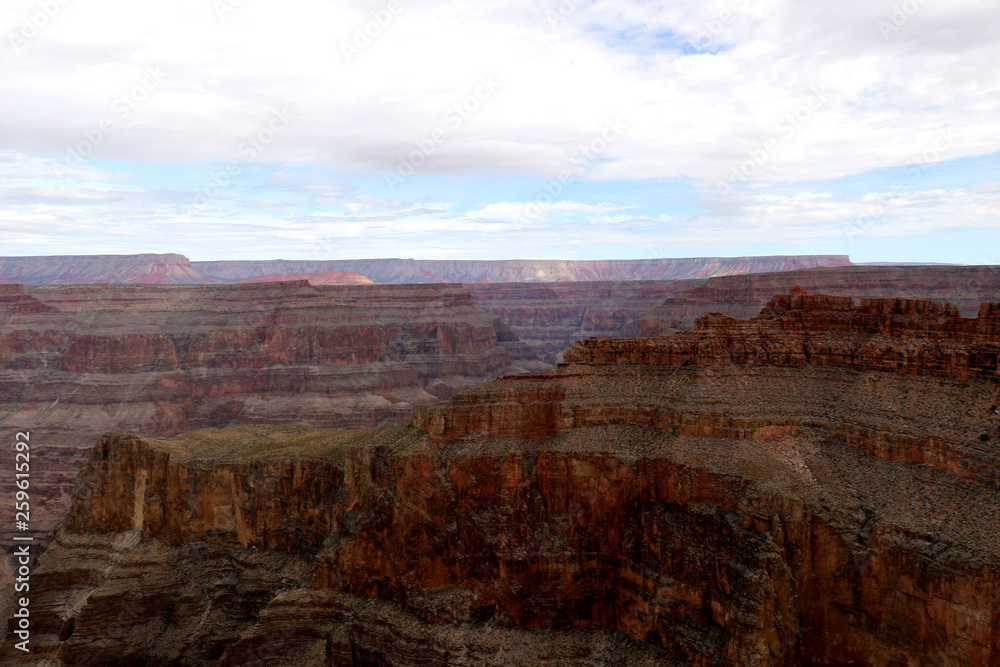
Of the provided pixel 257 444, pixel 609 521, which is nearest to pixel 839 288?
pixel 609 521

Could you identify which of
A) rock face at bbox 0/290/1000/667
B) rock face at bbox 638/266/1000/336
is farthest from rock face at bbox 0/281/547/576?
rock face at bbox 0/290/1000/667

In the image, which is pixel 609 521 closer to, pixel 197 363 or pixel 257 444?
pixel 257 444

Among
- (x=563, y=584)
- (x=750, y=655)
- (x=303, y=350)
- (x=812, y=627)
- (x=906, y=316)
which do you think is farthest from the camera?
(x=303, y=350)

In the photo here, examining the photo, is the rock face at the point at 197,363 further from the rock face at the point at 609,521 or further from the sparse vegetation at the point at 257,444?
the rock face at the point at 609,521

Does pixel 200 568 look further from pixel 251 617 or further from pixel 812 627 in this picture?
pixel 812 627

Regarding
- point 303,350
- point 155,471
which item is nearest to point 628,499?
point 155,471
